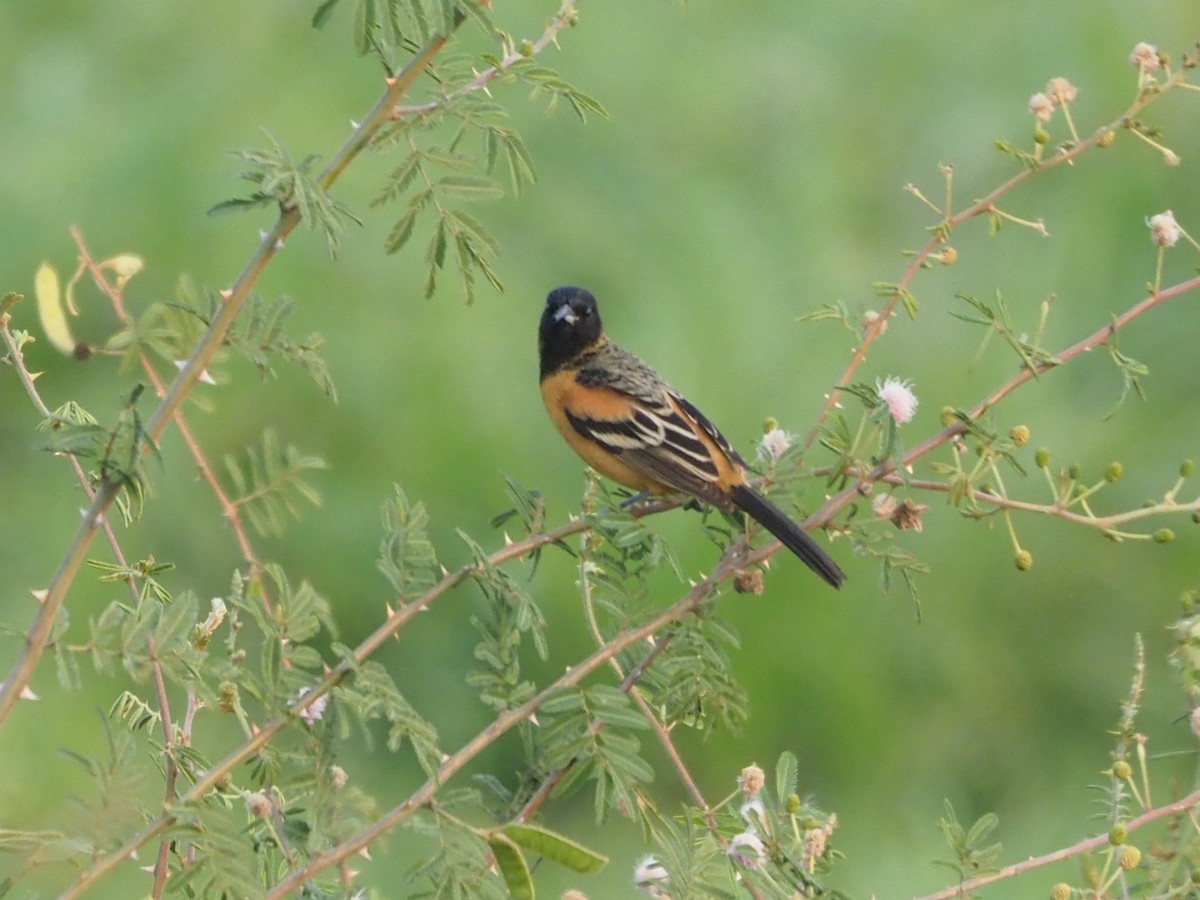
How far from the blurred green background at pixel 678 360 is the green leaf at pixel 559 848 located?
2833mm

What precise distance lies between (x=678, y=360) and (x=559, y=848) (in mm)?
4083

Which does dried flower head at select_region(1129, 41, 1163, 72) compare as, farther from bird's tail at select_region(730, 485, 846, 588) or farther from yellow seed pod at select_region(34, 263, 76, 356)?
yellow seed pod at select_region(34, 263, 76, 356)

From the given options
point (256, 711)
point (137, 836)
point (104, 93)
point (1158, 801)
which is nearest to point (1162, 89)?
point (137, 836)

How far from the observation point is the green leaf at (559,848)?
1623mm

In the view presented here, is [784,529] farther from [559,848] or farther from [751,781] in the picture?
[559,848]

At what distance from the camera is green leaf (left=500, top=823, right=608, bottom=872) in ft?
5.32

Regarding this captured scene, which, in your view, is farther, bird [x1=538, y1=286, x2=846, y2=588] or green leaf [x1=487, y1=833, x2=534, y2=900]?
bird [x1=538, y1=286, x2=846, y2=588]

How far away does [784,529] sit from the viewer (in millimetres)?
2375

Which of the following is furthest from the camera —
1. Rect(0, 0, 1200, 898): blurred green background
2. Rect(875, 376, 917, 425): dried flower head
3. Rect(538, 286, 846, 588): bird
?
Rect(0, 0, 1200, 898): blurred green background

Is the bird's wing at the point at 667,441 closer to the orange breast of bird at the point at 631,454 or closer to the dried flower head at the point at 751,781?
the orange breast of bird at the point at 631,454

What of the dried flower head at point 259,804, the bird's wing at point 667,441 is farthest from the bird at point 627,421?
the dried flower head at point 259,804

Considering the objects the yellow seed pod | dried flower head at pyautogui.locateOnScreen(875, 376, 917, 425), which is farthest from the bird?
the yellow seed pod

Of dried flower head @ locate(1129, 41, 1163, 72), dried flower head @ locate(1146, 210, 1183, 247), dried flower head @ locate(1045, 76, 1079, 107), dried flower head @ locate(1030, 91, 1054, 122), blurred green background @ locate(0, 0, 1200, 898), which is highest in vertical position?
dried flower head @ locate(1129, 41, 1163, 72)

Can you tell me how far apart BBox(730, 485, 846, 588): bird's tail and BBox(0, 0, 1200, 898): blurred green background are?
5.72ft
